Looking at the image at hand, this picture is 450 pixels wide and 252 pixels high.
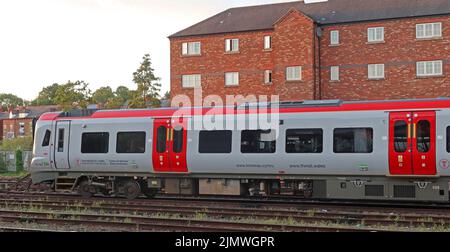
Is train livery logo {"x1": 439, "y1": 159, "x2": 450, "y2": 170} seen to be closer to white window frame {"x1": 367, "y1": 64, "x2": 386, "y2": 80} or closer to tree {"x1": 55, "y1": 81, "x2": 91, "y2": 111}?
white window frame {"x1": 367, "y1": 64, "x2": 386, "y2": 80}

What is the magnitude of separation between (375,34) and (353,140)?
75.4 ft

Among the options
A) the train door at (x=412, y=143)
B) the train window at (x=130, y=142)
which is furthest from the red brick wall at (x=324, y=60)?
the train door at (x=412, y=143)

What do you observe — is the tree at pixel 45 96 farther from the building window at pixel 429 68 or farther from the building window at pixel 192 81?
the building window at pixel 429 68

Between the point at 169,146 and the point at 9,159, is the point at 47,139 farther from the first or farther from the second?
the point at 9,159

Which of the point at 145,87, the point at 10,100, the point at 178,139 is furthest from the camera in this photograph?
the point at 10,100

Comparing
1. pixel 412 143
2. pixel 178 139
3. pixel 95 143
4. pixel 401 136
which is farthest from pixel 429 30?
pixel 95 143

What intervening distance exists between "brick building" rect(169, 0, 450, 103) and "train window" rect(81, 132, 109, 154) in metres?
21.2

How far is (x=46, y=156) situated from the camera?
1947cm

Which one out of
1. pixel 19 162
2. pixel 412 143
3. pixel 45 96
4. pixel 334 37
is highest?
pixel 45 96

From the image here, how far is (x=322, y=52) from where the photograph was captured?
38.0 meters

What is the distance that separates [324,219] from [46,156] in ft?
35.4

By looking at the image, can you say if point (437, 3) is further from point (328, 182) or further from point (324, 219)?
point (324, 219)

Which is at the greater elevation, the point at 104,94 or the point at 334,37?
the point at 104,94
